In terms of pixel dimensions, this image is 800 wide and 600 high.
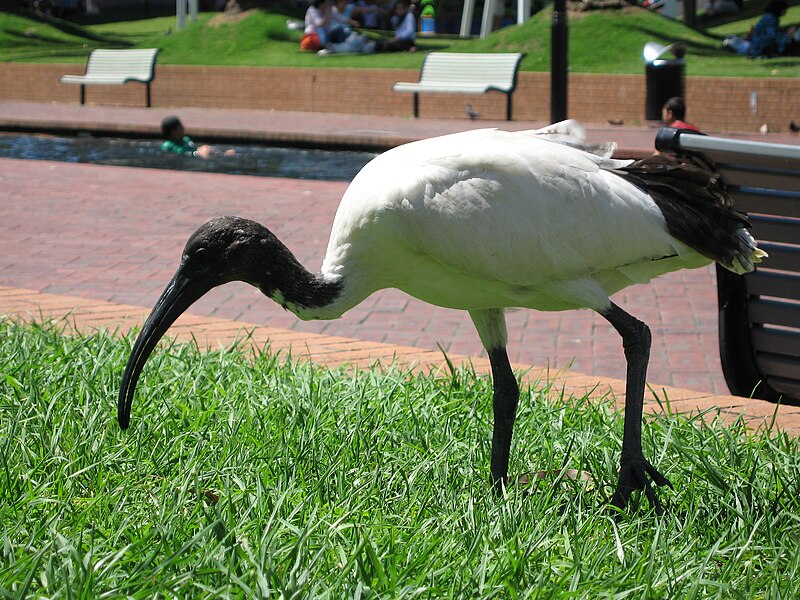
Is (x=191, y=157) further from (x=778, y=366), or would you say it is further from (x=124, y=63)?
(x=778, y=366)

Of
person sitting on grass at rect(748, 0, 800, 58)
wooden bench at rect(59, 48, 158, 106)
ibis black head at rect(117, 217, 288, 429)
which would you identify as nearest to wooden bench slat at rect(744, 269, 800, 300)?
ibis black head at rect(117, 217, 288, 429)

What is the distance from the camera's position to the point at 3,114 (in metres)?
19.5

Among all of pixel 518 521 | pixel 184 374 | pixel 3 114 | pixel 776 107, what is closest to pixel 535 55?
pixel 776 107

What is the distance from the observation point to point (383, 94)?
64.2ft

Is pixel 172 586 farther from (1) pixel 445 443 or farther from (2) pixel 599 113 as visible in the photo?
(2) pixel 599 113

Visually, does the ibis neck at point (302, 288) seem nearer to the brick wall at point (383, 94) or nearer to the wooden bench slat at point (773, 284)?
the wooden bench slat at point (773, 284)

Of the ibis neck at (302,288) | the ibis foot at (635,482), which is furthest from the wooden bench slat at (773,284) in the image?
the ibis neck at (302,288)

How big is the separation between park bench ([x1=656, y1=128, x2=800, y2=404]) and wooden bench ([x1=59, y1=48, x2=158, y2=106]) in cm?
1799

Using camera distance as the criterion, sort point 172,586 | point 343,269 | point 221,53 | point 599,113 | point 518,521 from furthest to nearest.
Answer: point 221,53 < point 599,113 < point 343,269 < point 518,521 < point 172,586

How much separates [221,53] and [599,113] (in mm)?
8586

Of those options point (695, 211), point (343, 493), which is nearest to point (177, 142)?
point (343, 493)

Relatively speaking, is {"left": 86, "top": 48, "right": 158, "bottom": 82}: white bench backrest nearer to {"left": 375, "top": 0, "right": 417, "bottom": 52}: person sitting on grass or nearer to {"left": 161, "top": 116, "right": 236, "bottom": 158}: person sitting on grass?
{"left": 375, "top": 0, "right": 417, "bottom": 52}: person sitting on grass

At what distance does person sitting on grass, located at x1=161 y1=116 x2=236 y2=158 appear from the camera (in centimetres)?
1464

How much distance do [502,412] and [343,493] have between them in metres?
0.58
